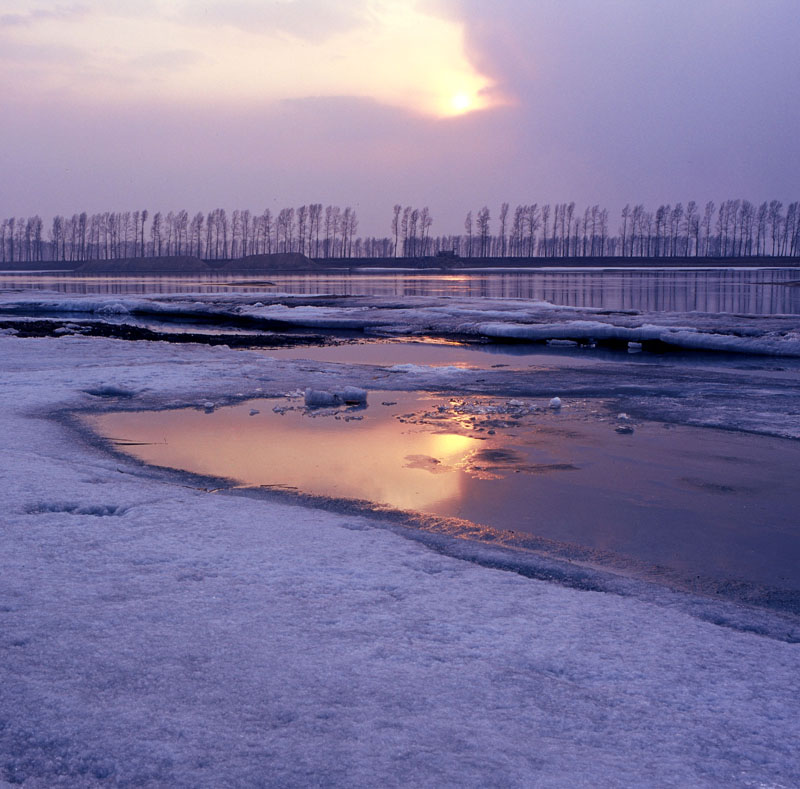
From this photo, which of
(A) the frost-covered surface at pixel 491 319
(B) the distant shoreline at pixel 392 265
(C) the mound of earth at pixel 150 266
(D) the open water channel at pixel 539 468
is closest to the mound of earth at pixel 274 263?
(B) the distant shoreline at pixel 392 265

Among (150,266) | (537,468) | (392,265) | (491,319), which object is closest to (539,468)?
(537,468)

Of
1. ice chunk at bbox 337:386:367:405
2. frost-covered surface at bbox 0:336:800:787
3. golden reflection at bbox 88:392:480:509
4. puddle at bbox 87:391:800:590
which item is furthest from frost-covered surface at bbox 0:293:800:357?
frost-covered surface at bbox 0:336:800:787

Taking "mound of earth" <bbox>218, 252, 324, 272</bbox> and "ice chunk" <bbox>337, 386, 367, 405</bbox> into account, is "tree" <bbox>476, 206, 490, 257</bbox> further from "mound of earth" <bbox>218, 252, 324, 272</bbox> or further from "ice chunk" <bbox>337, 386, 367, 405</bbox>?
"ice chunk" <bbox>337, 386, 367, 405</bbox>

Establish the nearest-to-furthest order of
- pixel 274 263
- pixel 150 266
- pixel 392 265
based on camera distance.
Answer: pixel 150 266, pixel 274 263, pixel 392 265

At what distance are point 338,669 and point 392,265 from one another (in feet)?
322

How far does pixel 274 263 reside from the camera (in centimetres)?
9700

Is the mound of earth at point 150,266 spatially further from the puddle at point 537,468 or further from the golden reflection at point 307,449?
the puddle at point 537,468

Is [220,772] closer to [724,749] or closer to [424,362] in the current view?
[724,749]

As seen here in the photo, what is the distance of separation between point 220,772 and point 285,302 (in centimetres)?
2618

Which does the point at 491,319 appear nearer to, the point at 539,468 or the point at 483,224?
the point at 539,468

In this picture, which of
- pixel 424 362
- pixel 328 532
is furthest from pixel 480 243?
pixel 328 532

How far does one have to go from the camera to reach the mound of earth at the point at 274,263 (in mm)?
94438

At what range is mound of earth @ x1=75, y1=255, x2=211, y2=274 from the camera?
8894 cm

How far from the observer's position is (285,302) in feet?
90.4
